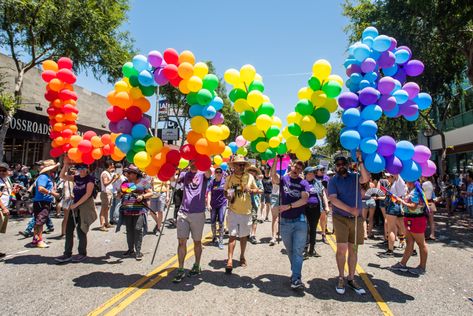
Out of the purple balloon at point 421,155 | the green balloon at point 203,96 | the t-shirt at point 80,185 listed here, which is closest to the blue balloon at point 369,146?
the purple balloon at point 421,155

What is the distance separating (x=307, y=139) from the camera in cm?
532

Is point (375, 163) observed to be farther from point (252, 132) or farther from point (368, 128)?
point (252, 132)

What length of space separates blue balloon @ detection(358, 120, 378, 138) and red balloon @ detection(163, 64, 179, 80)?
3.01 meters

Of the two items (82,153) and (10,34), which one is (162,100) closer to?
(10,34)

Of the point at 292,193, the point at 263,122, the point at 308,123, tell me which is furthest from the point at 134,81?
the point at 292,193

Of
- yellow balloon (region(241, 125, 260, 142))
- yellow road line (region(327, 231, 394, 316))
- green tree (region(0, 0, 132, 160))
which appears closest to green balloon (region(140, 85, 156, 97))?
yellow balloon (region(241, 125, 260, 142))

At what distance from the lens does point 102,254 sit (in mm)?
6793

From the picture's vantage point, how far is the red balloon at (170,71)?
5.16 meters

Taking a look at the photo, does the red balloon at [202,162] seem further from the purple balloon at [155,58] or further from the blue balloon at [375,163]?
the blue balloon at [375,163]

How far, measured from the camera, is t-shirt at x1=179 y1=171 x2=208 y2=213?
540cm

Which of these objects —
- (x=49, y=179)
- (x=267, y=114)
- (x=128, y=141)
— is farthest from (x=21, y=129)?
(x=267, y=114)

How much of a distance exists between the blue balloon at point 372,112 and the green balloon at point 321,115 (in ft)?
1.92

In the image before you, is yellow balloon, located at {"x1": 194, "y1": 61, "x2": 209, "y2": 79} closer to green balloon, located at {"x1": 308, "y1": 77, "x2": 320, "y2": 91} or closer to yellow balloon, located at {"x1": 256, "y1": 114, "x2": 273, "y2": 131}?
yellow balloon, located at {"x1": 256, "y1": 114, "x2": 273, "y2": 131}

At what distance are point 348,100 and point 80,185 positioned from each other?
5.24m
